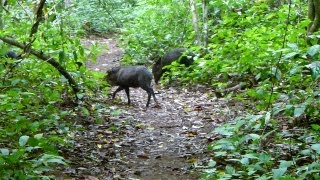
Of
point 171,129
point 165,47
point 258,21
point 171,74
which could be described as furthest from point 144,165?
point 165,47

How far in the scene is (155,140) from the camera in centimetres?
692

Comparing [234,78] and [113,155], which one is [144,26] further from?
[113,155]

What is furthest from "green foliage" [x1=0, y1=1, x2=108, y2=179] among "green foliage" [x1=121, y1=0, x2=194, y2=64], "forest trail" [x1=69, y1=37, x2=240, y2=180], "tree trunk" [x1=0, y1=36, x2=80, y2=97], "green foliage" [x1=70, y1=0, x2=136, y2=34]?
"green foliage" [x1=70, y1=0, x2=136, y2=34]

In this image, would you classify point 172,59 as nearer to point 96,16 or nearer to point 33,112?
point 33,112

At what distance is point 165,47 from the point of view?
1568cm

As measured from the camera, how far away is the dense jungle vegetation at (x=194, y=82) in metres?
4.28

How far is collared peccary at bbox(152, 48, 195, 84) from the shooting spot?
1212 centimetres

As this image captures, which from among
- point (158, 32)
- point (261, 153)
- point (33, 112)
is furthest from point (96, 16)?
point (261, 153)

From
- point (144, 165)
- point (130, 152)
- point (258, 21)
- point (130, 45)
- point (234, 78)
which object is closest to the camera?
point (144, 165)

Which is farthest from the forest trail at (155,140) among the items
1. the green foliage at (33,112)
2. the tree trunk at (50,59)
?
the tree trunk at (50,59)

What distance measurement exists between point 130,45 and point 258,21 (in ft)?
20.3

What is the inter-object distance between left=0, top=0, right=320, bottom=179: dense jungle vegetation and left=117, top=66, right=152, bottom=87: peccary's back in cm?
70

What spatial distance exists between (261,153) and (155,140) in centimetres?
279

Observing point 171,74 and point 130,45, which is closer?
point 171,74
